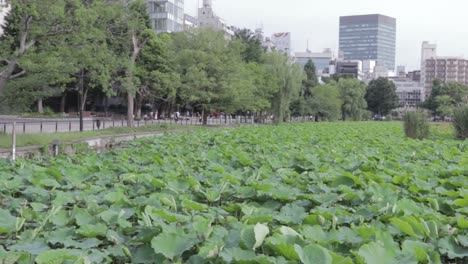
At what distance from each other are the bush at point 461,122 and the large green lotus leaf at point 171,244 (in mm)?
17843

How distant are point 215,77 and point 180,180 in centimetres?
3428

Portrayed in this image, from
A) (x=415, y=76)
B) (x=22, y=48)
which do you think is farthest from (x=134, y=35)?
(x=415, y=76)

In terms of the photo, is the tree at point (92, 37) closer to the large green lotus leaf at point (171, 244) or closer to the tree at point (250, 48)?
the large green lotus leaf at point (171, 244)

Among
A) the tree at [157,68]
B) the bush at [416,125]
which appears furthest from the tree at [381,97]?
the bush at [416,125]

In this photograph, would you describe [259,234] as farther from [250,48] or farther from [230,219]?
[250,48]

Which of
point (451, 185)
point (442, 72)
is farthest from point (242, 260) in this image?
point (442, 72)

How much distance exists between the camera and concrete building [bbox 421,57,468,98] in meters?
136

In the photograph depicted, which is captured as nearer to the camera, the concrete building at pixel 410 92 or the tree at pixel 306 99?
the tree at pixel 306 99

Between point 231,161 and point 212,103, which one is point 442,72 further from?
point 231,161

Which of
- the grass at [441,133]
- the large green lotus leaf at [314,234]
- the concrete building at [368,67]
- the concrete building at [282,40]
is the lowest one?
the grass at [441,133]

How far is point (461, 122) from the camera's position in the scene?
17.8 m

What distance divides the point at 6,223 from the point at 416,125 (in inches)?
711

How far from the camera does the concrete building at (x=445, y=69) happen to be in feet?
448

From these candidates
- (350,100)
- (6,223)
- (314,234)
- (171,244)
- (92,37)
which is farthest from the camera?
(350,100)
